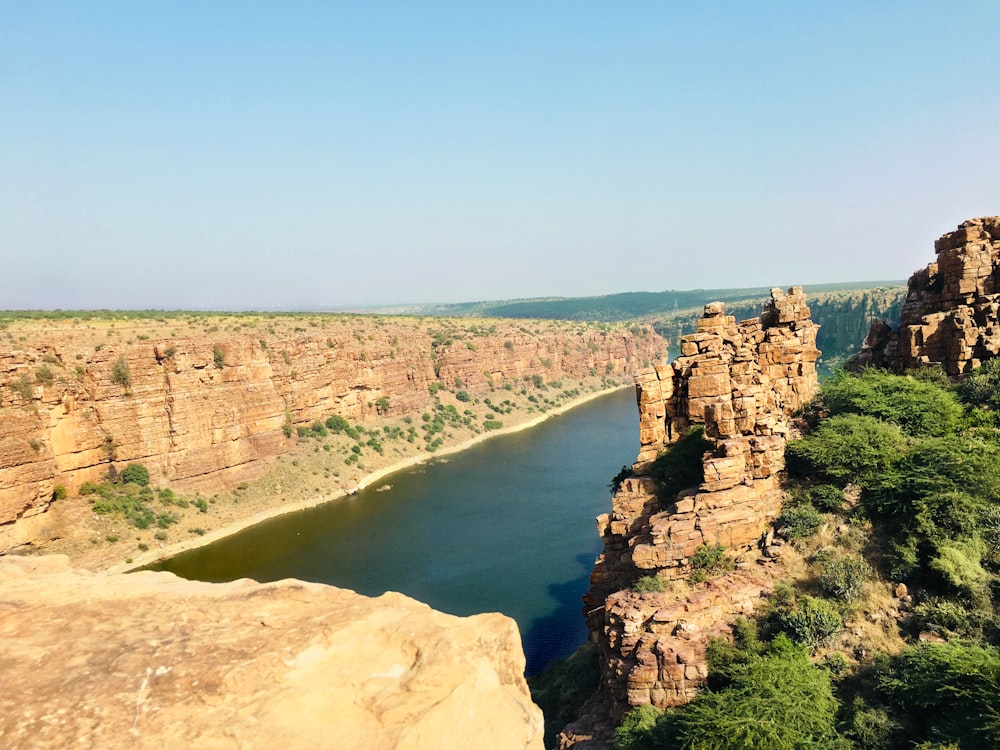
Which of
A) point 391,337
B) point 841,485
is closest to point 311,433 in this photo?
point 391,337

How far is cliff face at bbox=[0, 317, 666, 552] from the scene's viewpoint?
3638 centimetres

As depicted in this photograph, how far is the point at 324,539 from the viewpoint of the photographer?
4325 cm

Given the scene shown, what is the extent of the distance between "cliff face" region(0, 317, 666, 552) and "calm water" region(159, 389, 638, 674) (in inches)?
311

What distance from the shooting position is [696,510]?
1797 centimetres

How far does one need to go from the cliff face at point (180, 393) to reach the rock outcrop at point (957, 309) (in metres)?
44.3

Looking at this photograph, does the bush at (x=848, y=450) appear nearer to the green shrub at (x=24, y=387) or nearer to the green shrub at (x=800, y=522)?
the green shrub at (x=800, y=522)

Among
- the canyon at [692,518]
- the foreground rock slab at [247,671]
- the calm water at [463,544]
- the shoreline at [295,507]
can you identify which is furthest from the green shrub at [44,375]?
the foreground rock slab at [247,671]

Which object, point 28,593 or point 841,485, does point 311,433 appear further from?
point 28,593

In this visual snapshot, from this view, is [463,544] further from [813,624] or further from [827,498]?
[813,624]

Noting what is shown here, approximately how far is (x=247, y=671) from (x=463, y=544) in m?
37.2

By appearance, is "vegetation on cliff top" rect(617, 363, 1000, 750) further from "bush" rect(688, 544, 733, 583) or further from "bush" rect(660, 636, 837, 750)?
"bush" rect(688, 544, 733, 583)

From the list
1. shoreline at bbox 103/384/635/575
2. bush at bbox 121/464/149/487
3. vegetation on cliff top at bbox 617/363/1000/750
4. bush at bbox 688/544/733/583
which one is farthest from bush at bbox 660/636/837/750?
bush at bbox 121/464/149/487

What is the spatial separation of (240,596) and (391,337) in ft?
228

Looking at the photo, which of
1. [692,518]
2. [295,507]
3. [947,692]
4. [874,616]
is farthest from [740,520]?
[295,507]
